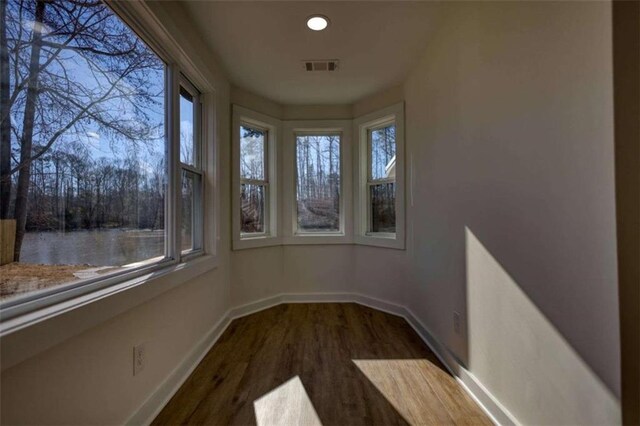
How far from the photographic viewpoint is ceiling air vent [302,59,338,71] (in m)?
2.44

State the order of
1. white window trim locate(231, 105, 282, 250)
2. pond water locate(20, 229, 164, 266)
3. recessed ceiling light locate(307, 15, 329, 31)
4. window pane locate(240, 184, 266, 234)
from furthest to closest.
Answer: window pane locate(240, 184, 266, 234) < white window trim locate(231, 105, 282, 250) < recessed ceiling light locate(307, 15, 329, 31) < pond water locate(20, 229, 164, 266)

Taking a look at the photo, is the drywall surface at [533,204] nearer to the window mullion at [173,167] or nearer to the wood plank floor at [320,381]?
the wood plank floor at [320,381]

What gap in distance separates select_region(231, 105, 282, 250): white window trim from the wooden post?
1.90m

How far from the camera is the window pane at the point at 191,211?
2066mm

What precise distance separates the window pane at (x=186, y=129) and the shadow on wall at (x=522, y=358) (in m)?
1.93

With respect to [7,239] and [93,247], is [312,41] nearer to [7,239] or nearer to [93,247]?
[93,247]

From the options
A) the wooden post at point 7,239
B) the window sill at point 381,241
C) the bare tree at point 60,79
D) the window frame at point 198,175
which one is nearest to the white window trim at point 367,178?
the window sill at point 381,241

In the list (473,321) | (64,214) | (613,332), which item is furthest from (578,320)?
(64,214)

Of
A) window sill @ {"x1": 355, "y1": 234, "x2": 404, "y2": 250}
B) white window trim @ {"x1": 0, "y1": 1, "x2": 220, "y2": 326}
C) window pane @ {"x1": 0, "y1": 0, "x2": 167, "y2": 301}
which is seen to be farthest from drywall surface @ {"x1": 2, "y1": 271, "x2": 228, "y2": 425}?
window sill @ {"x1": 355, "y1": 234, "x2": 404, "y2": 250}

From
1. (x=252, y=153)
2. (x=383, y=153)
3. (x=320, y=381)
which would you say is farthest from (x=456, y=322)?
(x=252, y=153)

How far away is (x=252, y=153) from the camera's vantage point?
3.21 m

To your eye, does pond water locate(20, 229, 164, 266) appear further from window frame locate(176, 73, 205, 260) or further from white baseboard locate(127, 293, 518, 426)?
white baseboard locate(127, 293, 518, 426)

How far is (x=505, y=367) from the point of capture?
4.48ft

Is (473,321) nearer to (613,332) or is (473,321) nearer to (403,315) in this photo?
(613,332)
